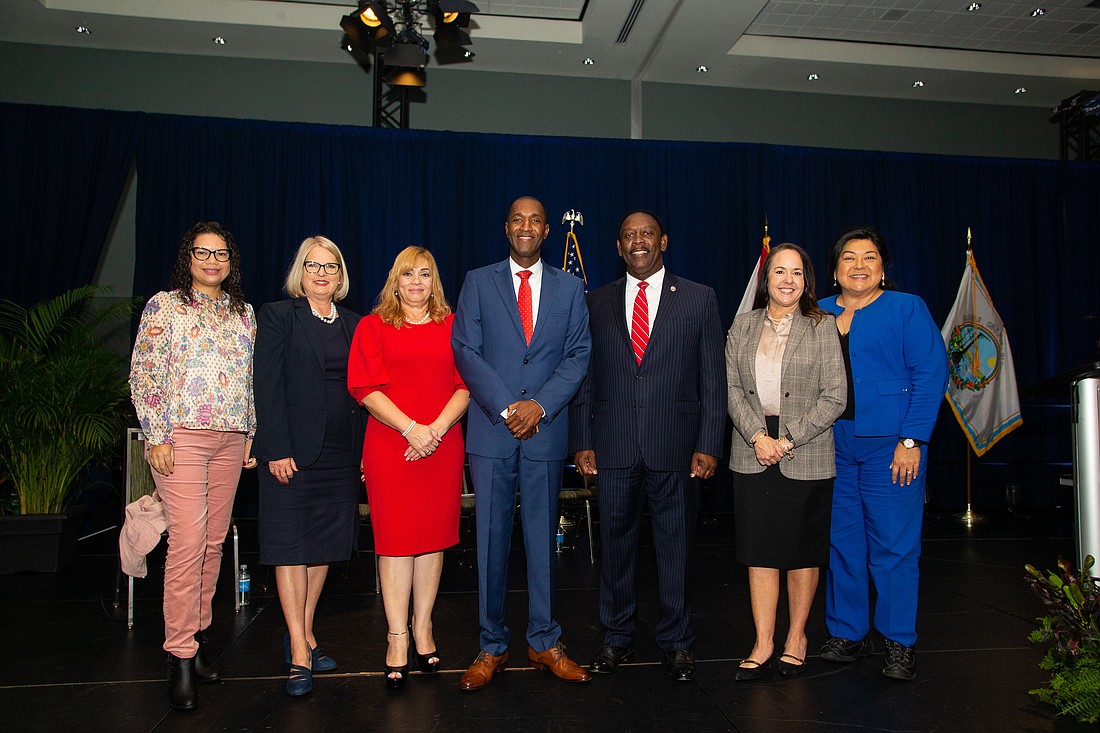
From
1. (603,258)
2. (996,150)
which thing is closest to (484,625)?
(603,258)

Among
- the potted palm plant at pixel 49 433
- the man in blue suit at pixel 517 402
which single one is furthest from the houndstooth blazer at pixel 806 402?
the potted palm plant at pixel 49 433

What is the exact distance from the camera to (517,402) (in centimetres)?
287

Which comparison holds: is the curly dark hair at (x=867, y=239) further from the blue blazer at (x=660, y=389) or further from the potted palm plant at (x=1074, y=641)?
the potted palm plant at (x=1074, y=641)

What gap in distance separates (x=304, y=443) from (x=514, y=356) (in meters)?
0.86

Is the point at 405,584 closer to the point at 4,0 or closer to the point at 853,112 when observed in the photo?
the point at 4,0

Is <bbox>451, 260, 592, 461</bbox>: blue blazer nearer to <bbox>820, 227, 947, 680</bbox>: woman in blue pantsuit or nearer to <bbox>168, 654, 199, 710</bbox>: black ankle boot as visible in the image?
<bbox>820, 227, 947, 680</bbox>: woman in blue pantsuit

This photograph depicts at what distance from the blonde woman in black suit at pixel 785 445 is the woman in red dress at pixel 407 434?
1.13 metres

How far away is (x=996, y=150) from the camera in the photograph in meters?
9.15

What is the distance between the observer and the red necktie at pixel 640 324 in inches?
122

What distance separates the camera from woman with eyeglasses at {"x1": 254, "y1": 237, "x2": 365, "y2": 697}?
9.54ft

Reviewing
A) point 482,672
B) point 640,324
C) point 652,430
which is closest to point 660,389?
point 652,430

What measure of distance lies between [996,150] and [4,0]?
10.4 metres

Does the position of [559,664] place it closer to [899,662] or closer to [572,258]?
[899,662]

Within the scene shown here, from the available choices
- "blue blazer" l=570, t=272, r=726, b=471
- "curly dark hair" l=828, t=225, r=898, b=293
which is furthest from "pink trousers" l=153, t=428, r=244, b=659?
"curly dark hair" l=828, t=225, r=898, b=293
